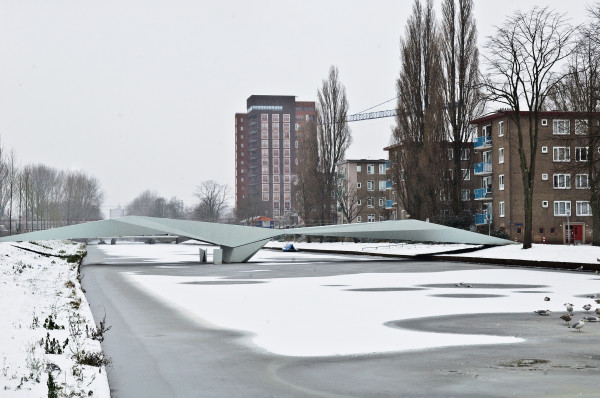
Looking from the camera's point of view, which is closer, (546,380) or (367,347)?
(546,380)

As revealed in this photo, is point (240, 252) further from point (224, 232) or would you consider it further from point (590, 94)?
point (590, 94)

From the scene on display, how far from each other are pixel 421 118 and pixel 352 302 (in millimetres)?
41002

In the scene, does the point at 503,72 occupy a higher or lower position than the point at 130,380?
higher

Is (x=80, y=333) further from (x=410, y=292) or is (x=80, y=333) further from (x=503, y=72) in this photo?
(x=503, y=72)

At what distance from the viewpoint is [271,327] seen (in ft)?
46.1

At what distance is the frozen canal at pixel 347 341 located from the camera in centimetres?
873

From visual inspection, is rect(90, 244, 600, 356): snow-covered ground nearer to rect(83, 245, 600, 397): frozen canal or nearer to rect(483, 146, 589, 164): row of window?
rect(83, 245, 600, 397): frozen canal

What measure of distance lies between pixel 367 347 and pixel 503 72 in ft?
107

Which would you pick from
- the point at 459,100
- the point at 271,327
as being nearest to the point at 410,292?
the point at 271,327

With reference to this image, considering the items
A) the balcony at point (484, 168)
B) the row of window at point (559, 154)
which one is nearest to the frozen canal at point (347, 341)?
the row of window at point (559, 154)

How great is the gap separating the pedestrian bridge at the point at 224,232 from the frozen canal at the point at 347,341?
2092 centimetres

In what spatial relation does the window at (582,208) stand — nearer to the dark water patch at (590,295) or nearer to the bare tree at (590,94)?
the bare tree at (590,94)

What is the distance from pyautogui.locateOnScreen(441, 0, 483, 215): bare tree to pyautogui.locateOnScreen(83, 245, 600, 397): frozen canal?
1267 inches

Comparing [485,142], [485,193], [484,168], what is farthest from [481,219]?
[485,142]
